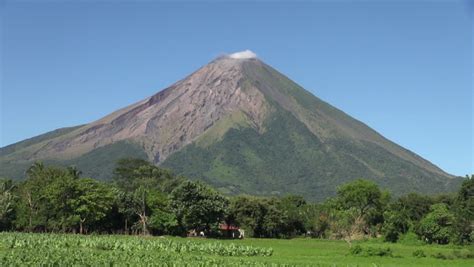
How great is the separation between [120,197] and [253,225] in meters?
18.9

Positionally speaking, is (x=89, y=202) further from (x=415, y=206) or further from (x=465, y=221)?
(x=415, y=206)

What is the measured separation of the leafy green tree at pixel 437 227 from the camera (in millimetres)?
74875

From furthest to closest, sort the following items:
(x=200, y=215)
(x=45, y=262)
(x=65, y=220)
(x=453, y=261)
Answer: (x=200, y=215) < (x=65, y=220) < (x=453, y=261) < (x=45, y=262)

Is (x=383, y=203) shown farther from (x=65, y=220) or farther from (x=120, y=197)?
(x=65, y=220)

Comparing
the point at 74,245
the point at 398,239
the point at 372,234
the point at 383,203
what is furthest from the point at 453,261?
the point at 383,203

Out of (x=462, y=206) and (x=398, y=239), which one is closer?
(x=462, y=206)

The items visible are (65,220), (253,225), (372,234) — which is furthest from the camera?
(372,234)

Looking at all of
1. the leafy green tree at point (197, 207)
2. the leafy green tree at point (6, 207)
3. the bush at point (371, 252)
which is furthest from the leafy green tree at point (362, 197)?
the leafy green tree at point (6, 207)

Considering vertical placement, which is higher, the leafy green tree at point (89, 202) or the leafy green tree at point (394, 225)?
the leafy green tree at point (89, 202)

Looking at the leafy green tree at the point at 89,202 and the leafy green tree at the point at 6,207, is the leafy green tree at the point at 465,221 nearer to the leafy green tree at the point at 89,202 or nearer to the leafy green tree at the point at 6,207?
the leafy green tree at the point at 89,202

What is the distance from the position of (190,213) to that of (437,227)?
3129cm

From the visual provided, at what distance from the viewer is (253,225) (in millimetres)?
83688

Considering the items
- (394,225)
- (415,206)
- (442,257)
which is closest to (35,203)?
(394,225)

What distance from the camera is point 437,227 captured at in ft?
248
